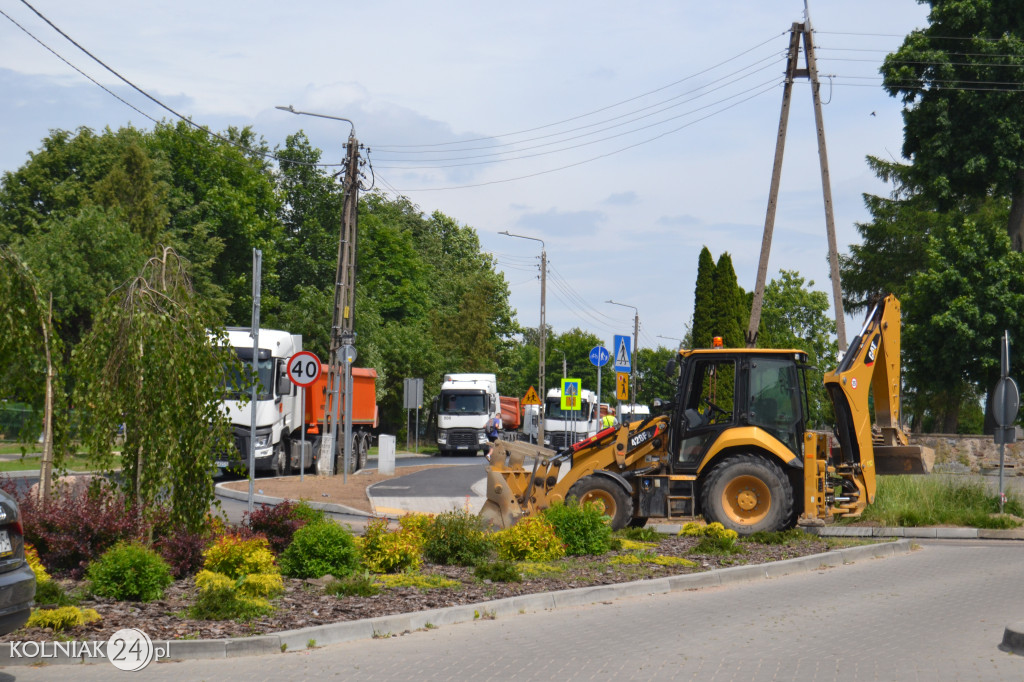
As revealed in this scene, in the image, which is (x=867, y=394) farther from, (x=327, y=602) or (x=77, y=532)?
(x=77, y=532)

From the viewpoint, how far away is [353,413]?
3484 centimetres

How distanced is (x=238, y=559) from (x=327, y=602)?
961 mm

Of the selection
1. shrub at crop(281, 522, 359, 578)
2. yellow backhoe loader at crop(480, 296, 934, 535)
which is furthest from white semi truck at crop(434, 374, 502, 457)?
shrub at crop(281, 522, 359, 578)

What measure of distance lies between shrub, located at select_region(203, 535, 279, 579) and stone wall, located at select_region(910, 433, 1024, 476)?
2660 centimetres

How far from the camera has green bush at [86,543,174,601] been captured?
893cm

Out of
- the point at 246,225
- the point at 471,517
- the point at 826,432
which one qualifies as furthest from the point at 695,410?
the point at 246,225

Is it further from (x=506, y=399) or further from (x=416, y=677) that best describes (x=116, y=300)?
(x=506, y=399)

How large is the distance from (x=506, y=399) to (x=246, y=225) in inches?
930

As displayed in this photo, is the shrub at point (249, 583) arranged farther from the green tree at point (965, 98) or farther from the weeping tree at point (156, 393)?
the green tree at point (965, 98)

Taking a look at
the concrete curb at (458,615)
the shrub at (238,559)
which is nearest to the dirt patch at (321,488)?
the concrete curb at (458,615)

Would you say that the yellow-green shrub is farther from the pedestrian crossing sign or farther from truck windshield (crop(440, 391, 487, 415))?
truck windshield (crop(440, 391, 487, 415))

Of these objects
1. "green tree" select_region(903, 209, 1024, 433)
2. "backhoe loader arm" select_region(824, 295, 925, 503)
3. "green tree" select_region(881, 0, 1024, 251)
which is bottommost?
"backhoe loader arm" select_region(824, 295, 925, 503)

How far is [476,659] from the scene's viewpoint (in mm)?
7688

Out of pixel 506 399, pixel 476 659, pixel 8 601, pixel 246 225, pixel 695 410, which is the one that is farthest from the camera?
pixel 506 399
